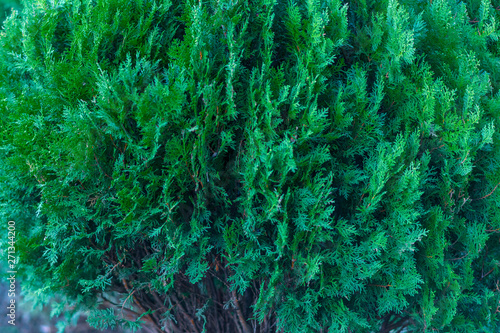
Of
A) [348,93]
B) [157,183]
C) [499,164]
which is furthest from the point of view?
[499,164]

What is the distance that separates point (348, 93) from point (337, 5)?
0.57 metres

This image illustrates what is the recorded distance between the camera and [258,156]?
2264 mm

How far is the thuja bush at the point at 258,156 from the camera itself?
2.30 meters

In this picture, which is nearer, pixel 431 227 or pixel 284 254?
pixel 284 254

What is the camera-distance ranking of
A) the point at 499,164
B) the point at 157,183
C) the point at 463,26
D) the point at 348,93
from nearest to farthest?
the point at 157,183
the point at 348,93
the point at 499,164
the point at 463,26

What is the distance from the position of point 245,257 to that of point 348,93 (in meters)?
1.24

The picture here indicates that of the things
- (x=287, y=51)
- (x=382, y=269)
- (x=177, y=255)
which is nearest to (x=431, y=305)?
(x=382, y=269)

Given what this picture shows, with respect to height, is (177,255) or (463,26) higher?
(463,26)

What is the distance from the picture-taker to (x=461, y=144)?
2.54 meters

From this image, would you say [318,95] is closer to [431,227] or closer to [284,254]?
[284,254]

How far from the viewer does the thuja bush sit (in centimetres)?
230

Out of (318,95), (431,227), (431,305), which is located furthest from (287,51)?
(431,305)

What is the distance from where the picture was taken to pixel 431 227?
8.59 ft

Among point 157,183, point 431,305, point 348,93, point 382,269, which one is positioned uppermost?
point 348,93
